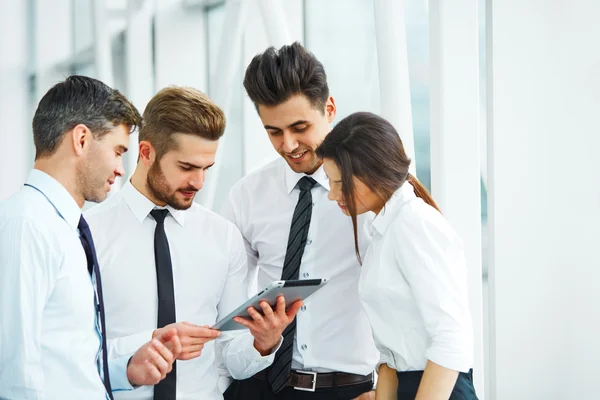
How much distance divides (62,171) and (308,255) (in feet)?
3.16

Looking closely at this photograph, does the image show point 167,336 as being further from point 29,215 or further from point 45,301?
point 29,215

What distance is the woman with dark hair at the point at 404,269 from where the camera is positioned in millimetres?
1929

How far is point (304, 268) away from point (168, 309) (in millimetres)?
502

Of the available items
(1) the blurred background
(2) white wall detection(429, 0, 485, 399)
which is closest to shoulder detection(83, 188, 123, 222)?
(1) the blurred background

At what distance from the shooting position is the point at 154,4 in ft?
17.7

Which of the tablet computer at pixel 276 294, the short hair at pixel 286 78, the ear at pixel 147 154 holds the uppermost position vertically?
the short hair at pixel 286 78

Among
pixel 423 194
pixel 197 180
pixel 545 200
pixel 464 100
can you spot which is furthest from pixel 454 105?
pixel 197 180

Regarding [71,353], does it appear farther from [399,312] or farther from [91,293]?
[399,312]

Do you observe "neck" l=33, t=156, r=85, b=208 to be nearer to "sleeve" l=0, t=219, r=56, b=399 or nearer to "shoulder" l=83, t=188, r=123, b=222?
"sleeve" l=0, t=219, r=56, b=399

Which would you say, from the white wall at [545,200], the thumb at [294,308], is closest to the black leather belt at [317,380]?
the thumb at [294,308]

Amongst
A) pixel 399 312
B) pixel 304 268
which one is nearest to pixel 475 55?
pixel 304 268

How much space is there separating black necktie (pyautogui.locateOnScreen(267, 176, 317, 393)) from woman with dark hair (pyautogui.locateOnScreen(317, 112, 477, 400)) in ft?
1.28

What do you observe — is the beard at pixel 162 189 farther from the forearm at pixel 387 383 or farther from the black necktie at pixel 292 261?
the forearm at pixel 387 383

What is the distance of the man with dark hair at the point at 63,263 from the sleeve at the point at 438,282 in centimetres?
71
